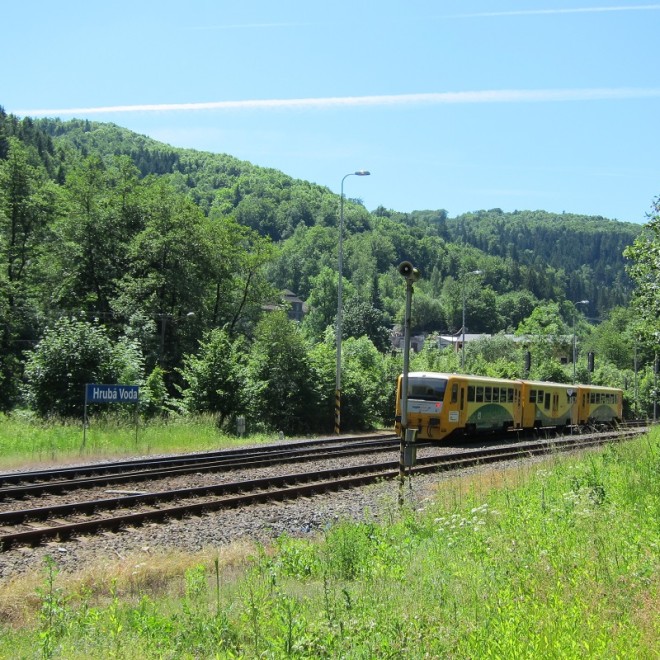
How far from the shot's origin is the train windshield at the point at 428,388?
27.5 m

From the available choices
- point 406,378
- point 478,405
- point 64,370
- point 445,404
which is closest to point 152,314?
point 64,370

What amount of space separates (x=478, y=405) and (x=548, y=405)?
844cm

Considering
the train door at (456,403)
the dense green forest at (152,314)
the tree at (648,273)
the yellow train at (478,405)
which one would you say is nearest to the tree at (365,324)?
the dense green forest at (152,314)

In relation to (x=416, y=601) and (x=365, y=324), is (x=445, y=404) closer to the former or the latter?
(x=416, y=601)

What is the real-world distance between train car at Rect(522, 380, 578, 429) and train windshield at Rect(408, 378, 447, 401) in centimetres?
731

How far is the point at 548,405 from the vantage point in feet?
119

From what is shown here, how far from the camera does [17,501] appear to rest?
14688 mm

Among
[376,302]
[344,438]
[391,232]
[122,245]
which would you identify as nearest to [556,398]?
[344,438]

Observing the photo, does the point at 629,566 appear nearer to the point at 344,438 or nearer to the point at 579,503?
the point at 579,503

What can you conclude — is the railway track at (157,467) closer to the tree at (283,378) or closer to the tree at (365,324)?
the tree at (283,378)

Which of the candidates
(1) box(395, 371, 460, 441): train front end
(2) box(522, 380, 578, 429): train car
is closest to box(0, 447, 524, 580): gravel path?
(1) box(395, 371, 460, 441): train front end

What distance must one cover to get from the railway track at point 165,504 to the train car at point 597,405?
22.6 metres

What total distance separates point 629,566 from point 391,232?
178 m

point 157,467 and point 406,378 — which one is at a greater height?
point 406,378
